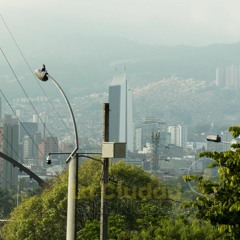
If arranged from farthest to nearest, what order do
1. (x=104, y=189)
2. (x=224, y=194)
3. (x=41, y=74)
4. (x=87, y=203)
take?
(x=87, y=203), (x=224, y=194), (x=104, y=189), (x=41, y=74)

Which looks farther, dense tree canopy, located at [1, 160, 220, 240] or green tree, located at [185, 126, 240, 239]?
dense tree canopy, located at [1, 160, 220, 240]

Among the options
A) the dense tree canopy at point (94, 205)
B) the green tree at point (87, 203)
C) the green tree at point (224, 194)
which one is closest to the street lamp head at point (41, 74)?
the green tree at point (224, 194)

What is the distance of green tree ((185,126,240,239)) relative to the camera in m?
23.0

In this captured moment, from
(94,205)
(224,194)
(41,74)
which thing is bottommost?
(94,205)

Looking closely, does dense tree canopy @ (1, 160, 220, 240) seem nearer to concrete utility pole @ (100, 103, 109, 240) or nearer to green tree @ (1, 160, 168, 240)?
green tree @ (1, 160, 168, 240)

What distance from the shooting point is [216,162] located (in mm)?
24562

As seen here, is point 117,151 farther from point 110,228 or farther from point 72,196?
point 110,228

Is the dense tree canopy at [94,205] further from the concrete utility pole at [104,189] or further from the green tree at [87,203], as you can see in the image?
the concrete utility pole at [104,189]

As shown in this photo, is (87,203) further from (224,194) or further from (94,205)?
(224,194)

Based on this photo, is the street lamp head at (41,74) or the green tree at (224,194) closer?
the street lamp head at (41,74)

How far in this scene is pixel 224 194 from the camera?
24453 mm

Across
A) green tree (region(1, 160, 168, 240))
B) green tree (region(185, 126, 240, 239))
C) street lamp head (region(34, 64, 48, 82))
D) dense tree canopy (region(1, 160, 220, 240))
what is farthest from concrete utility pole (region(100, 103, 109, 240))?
green tree (region(1, 160, 168, 240))

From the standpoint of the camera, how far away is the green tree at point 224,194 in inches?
907

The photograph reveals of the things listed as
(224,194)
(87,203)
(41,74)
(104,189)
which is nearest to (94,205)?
(87,203)
